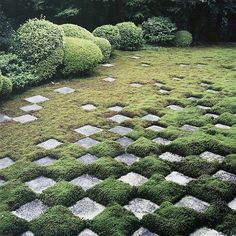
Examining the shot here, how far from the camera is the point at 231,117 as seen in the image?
593 centimetres

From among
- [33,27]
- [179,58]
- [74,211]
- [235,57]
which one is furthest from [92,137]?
[235,57]

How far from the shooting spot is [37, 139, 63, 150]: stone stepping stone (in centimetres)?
507

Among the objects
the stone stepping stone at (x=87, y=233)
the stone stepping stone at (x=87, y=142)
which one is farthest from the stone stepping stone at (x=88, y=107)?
the stone stepping stone at (x=87, y=233)

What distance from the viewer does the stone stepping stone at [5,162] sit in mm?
4600

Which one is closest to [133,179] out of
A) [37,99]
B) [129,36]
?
[37,99]

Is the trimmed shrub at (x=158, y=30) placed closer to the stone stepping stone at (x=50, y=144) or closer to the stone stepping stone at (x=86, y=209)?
the stone stepping stone at (x=50, y=144)

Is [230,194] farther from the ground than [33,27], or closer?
closer

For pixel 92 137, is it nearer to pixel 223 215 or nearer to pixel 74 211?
pixel 74 211

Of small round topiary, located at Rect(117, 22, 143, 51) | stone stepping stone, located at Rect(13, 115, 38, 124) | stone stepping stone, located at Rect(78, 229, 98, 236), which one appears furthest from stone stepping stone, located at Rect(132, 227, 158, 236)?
small round topiary, located at Rect(117, 22, 143, 51)

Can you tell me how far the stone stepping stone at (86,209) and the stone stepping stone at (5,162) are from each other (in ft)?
4.06

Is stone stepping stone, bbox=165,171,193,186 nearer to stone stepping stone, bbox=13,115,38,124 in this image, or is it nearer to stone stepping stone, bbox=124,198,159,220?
stone stepping stone, bbox=124,198,159,220

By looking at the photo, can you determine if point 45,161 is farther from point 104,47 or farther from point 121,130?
point 104,47

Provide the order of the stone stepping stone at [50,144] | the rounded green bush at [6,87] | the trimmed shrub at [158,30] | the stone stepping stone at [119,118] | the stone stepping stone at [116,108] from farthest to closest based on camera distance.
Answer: the trimmed shrub at [158,30] < the rounded green bush at [6,87] < the stone stepping stone at [116,108] < the stone stepping stone at [119,118] < the stone stepping stone at [50,144]

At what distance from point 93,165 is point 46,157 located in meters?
0.69
